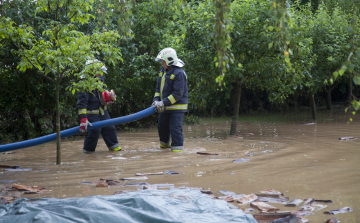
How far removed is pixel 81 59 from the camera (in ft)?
19.5

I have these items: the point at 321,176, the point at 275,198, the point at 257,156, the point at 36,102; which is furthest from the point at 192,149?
the point at 36,102

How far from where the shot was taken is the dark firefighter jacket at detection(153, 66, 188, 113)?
734 cm

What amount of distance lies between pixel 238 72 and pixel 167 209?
263 inches

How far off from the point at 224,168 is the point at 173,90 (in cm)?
248

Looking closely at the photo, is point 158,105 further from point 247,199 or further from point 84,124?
point 247,199

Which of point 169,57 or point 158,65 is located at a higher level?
point 158,65

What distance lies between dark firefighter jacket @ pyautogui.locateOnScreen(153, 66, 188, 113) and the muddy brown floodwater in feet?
3.19

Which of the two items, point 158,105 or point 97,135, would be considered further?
point 97,135

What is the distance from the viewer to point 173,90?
25.0 ft

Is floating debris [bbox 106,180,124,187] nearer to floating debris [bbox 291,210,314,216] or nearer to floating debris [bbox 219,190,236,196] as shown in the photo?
floating debris [bbox 219,190,236,196]

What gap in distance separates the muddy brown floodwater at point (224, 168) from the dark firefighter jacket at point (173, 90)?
38.3 inches

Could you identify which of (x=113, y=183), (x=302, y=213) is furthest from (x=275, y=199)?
(x=113, y=183)

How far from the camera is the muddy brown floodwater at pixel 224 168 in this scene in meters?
4.38

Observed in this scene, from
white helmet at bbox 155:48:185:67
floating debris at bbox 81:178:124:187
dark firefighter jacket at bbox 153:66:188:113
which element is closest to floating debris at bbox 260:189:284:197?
floating debris at bbox 81:178:124:187
